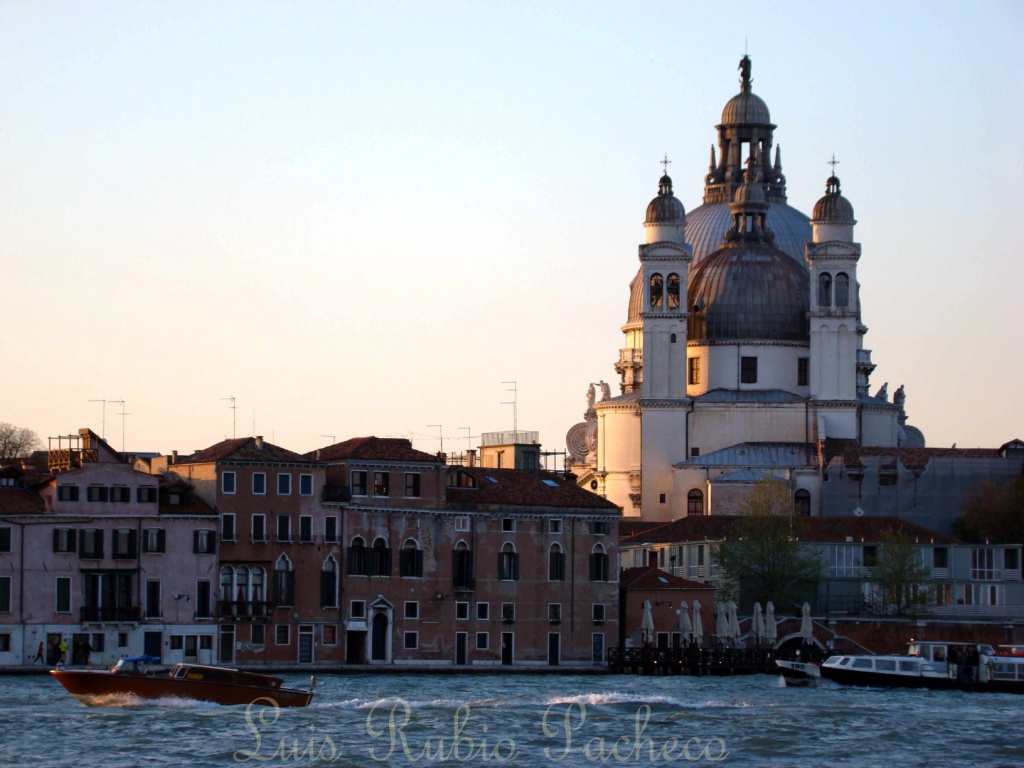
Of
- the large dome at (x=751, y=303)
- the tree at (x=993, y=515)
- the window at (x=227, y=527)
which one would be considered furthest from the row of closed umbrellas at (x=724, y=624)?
the large dome at (x=751, y=303)

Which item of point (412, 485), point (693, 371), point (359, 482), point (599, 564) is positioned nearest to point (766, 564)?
point (599, 564)

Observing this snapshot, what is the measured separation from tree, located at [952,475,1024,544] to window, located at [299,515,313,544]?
101ft

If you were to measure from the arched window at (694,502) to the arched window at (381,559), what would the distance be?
32134 mm

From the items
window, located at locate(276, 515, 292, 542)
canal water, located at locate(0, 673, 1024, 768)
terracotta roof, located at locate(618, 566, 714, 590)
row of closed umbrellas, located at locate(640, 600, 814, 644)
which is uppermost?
window, located at locate(276, 515, 292, 542)

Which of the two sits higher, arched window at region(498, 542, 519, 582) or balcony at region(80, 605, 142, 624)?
arched window at region(498, 542, 519, 582)

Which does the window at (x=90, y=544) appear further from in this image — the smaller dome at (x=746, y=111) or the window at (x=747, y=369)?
the smaller dome at (x=746, y=111)

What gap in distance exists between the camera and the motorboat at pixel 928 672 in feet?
253

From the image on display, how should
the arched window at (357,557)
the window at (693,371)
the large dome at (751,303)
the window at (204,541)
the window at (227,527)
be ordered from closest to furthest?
the window at (204,541)
the window at (227,527)
the arched window at (357,557)
the large dome at (751,303)
the window at (693,371)

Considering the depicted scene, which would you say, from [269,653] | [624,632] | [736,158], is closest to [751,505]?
[624,632]

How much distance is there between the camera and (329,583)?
8375 cm

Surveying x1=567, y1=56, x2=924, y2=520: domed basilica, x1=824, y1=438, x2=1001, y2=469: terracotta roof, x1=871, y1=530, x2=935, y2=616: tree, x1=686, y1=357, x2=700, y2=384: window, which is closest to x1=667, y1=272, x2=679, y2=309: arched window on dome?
x1=567, y1=56, x2=924, y2=520: domed basilica

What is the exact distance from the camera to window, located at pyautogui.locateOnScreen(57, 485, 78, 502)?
78.8 m

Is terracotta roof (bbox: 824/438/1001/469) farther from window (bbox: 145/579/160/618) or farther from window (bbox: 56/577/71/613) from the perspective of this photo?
window (bbox: 56/577/71/613)

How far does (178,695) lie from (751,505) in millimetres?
40778
